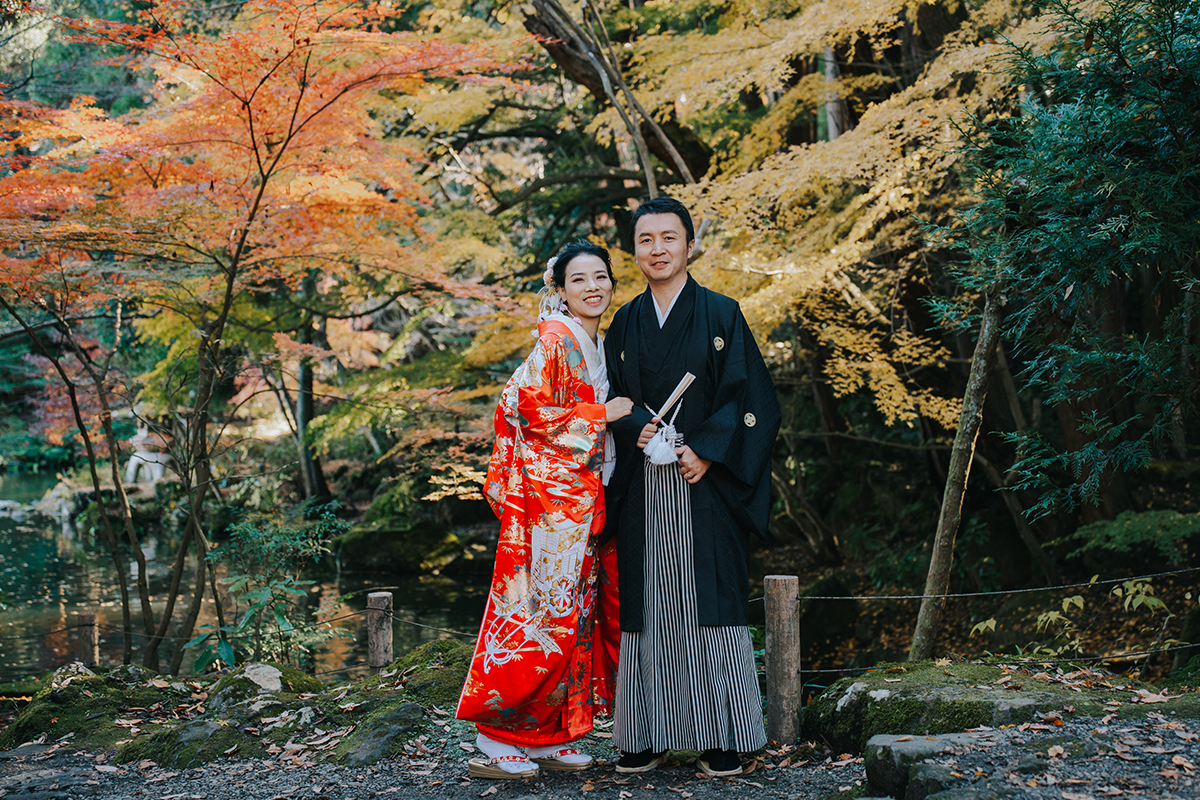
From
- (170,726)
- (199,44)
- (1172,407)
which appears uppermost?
(199,44)

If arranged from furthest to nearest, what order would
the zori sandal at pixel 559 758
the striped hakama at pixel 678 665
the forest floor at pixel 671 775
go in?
the zori sandal at pixel 559 758 < the striped hakama at pixel 678 665 < the forest floor at pixel 671 775

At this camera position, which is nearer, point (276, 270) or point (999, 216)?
point (999, 216)

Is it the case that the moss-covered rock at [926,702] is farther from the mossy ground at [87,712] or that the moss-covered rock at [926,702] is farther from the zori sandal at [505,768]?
the mossy ground at [87,712]

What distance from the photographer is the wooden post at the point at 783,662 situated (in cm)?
358

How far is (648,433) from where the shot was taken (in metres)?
3.13

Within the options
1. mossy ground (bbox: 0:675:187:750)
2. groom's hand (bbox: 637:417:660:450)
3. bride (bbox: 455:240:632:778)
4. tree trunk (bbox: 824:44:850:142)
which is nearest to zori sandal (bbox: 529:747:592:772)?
bride (bbox: 455:240:632:778)

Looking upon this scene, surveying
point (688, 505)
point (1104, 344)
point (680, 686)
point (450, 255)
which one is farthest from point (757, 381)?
point (450, 255)

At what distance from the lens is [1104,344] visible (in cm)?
336

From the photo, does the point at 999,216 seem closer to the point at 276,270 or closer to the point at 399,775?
the point at 399,775

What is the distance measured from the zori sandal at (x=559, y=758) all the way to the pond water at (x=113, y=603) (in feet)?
10.2

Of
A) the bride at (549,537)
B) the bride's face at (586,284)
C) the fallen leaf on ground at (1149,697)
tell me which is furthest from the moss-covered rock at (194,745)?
the fallen leaf on ground at (1149,697)

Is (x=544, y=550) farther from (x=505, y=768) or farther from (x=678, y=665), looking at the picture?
(x=505, y=768)

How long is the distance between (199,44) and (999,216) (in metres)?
4.30

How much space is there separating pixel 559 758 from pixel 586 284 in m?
1.82
